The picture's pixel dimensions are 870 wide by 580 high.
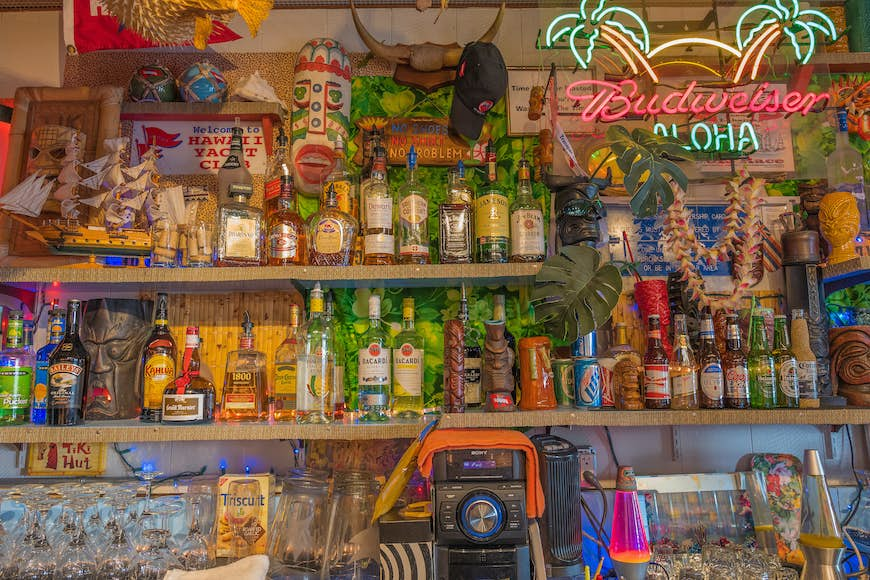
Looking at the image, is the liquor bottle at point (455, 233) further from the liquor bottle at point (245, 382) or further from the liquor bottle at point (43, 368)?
the liquor bottle at point (43, 368)

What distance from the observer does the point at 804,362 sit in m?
2.00

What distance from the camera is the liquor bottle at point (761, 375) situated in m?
1.99

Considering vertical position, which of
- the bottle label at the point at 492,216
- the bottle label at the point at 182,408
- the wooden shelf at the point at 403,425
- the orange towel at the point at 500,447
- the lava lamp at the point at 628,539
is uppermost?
the bottle label at the point at 492,216

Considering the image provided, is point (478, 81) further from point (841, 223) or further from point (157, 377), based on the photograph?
point (157, 377)

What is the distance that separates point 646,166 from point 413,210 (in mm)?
788

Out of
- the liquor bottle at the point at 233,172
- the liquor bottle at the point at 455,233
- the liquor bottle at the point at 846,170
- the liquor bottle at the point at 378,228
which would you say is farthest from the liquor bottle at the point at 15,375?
the liquor bottle at the point at 846,170

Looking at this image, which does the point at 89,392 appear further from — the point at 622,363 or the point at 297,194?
the point at 622,363

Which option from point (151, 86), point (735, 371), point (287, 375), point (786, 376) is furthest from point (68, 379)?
point (786, 376)

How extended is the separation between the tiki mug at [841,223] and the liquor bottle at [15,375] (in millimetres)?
2832

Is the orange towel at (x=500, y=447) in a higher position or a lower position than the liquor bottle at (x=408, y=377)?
lower

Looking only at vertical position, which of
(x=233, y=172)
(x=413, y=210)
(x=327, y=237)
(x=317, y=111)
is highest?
(x=317, y=111)

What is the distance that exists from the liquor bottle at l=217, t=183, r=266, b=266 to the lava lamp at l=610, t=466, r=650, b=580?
4.62ft

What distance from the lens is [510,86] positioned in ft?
7.91

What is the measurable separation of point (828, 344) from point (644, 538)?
1.02 metres
